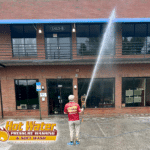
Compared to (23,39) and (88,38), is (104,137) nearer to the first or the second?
(88,38)

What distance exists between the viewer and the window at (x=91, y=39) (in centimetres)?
870

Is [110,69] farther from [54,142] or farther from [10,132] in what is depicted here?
[10,132]

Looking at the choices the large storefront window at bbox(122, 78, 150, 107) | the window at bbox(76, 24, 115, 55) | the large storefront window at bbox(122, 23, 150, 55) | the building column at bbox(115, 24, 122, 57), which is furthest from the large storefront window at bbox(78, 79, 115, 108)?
the large storefront window at bbox(122, 23, 150, 55)

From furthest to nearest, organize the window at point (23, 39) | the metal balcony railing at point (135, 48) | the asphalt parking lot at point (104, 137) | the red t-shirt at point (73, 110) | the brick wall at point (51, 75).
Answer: the metal balcony railing at point (135, 48) → the window at point (23, 39) → the brick wall at point (51, 75) → the asphalt parking lot at point (104, 137) → the red t-shirt at point (73, 110)

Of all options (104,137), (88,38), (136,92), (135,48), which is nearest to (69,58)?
(88,38)

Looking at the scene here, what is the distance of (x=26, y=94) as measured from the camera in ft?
28.7

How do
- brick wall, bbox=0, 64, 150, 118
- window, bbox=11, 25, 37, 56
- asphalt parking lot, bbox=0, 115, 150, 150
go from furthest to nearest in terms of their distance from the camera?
window, bbox=11, 25, 37, 56 < brick wall, bbox=0, 64, 150, 118 < asphalt parking lot, bbox=0, 115, 150, 150

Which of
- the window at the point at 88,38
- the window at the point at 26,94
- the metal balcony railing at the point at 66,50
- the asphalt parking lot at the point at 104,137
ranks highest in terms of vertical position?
the window at the point at 88,38

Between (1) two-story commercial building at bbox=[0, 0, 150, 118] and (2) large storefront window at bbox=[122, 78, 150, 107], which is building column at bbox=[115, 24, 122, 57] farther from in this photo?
(2) large storefront window at bbox=[122, 78, 150, 107]

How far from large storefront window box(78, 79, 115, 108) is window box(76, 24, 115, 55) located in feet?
7.89

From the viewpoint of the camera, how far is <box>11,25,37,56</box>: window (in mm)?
8641

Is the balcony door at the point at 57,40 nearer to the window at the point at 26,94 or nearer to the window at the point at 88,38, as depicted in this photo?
the window at the point at 88,38
